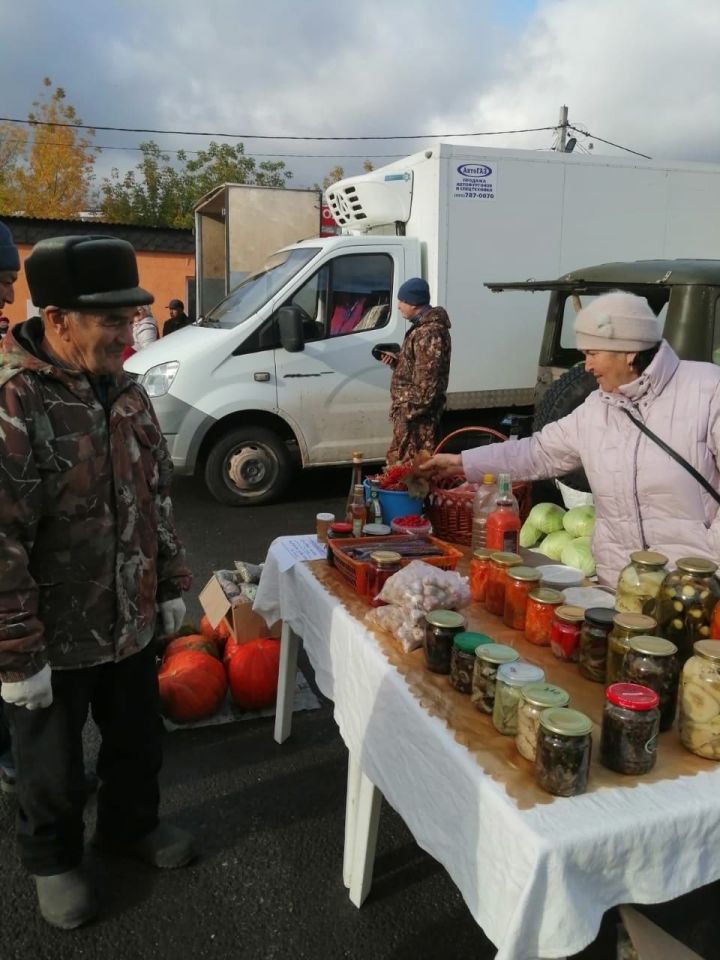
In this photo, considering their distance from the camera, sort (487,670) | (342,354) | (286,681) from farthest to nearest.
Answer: (342,354), (286,681), (487,670)

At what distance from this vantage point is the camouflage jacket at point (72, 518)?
194cm

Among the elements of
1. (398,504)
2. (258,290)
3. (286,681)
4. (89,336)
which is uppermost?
(258,290)

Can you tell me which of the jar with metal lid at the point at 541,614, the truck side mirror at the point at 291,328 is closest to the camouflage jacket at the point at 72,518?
the jar with metal lid at the point at 541,614

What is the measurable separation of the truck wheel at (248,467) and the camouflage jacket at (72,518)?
15.0 feet

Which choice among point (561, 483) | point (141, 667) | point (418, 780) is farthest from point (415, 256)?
point (418, 780)

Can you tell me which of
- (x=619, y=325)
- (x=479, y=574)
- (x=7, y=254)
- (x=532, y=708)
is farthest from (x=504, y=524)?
(x=7, y=254)

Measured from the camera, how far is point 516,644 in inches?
83.0

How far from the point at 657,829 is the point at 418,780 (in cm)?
57

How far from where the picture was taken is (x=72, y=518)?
2.10m

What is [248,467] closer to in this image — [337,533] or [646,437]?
[337,533]

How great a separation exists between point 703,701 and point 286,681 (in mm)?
2021

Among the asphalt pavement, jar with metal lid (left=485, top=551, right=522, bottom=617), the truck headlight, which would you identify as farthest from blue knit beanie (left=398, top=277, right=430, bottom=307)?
jar with metal lid (left=485, top=551, right=522, bottom=617)

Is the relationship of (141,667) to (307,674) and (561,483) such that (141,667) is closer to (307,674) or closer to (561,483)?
(307,674)

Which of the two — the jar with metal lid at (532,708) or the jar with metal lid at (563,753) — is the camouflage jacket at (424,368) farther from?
the jar with metal lid at (563,753)
